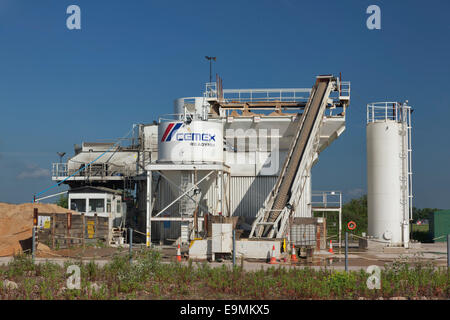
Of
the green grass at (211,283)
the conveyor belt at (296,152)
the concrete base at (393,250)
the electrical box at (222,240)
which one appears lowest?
the concrete base at (393,250)

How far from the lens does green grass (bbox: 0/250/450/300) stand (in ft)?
46.2

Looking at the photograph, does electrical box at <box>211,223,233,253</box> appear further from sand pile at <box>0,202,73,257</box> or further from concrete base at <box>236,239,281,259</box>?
sand pile at <box>0,202,73,257</box>

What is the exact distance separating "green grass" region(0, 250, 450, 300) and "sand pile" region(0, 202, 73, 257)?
8680mm

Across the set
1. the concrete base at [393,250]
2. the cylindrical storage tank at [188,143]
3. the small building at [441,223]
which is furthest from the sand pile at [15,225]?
the small building at [441,223]

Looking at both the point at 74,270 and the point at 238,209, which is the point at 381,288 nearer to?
the point at 74,270

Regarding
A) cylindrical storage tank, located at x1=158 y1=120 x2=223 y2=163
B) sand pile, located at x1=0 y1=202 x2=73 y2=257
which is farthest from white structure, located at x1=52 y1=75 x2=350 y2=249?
sand pile, located at x1=0 y1=202 x2=73 y2=257

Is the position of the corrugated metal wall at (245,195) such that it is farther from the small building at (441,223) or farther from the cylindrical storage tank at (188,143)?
the small building at (441,223)

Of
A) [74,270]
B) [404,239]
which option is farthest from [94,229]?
[404,239]

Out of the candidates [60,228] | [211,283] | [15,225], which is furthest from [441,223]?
[211,283]

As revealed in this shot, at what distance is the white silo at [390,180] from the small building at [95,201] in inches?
662

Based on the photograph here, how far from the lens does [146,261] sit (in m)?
17.0

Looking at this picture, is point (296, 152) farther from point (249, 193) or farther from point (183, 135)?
point (249, 193)

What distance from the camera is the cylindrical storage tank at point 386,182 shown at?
33.8m
